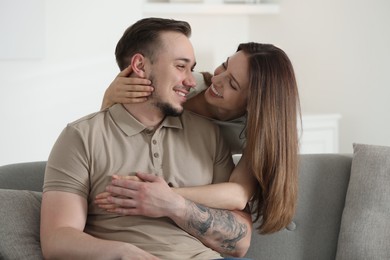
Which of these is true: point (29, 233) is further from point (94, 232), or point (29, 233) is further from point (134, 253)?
point (134, 253)

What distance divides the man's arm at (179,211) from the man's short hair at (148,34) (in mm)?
437

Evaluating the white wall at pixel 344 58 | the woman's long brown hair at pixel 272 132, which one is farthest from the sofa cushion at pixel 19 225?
the white wall at pixel 344 58

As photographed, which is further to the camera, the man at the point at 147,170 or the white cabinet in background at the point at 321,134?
the white cabinet in background at the point at 321,134

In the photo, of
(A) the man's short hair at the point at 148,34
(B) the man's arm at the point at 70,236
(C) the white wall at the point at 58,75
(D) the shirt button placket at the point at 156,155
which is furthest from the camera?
(C) the white wall at the point at 58,75

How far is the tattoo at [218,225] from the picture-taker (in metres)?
2.51

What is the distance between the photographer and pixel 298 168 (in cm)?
280

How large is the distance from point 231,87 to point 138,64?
0.98 feet

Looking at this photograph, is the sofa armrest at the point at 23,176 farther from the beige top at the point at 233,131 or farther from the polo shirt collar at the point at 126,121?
the beige top at the point at 233,131

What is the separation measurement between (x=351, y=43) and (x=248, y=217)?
8.08 ft

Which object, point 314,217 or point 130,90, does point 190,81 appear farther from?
point 314,217

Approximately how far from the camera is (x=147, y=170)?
2576mm

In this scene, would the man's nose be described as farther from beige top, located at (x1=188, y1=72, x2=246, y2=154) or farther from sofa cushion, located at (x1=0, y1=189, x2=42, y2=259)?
sofa cushion, located at (x1=0, y1=189, x2=42, y2=259)

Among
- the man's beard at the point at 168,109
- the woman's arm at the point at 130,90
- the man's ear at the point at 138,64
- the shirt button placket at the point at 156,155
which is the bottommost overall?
the shirt button placket at the point at 156,155

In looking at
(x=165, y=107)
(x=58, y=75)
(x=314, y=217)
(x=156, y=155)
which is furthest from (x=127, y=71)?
(x=58, y=75)
